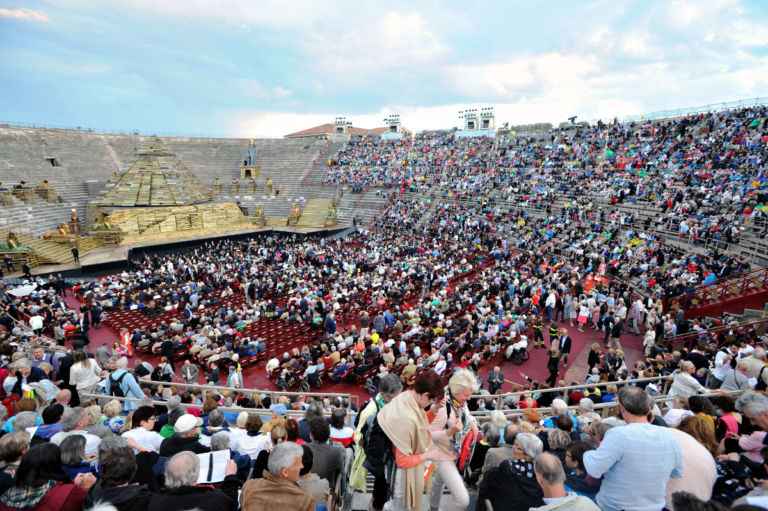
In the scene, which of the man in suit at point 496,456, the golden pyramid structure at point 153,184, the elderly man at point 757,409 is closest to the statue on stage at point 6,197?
the golden pyramid structure at point 153,184

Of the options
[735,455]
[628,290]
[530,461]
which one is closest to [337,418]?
[530,461]

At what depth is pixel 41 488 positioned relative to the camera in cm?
291

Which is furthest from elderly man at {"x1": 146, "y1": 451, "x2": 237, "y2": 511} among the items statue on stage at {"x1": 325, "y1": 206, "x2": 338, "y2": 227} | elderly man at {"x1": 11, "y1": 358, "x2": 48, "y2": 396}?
statue on stage at {"x1": 325, "y1": 206, "x2": 338, "y2": 227}

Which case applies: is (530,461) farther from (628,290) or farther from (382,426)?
(628,290)

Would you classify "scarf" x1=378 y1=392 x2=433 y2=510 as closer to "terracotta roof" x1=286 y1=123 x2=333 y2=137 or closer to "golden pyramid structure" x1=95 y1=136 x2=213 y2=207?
"golden pyramid structure" x1=95 y1=136 x2=213 y2=207

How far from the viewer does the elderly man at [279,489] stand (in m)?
2.75

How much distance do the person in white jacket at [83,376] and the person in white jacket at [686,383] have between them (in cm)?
1034

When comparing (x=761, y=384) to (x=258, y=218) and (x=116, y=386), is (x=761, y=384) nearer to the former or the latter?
(x=116, y=386)

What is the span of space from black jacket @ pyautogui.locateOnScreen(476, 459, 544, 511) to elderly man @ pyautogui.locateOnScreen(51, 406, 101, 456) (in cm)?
426

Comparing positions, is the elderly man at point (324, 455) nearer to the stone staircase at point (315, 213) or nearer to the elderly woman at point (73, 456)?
the elderly woman at point (73, 456)

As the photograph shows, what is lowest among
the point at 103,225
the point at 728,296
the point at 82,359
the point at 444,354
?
the point at 444,354

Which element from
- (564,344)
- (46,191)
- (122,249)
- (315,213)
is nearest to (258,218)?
(315,213)

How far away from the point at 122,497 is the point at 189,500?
489 mm

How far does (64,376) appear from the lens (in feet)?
25.2
